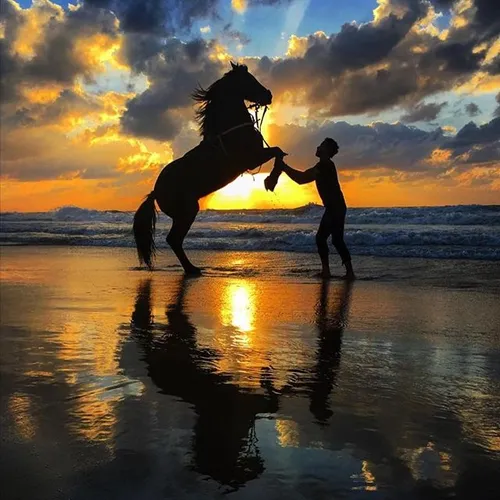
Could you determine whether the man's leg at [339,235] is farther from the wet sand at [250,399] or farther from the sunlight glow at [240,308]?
the wet sand at [250,399]

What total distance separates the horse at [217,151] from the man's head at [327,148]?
27.7 inches

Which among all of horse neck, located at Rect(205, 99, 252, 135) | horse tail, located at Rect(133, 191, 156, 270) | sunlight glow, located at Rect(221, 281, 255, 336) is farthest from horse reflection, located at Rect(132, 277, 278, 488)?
horse tail, located at Rect(133, 191, 156, 270)

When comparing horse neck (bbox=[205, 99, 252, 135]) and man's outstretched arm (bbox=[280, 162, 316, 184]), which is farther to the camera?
horse neck (bbox=[205, 99, 252, 135])

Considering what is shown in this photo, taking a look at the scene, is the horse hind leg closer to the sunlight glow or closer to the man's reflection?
the sunlight glow

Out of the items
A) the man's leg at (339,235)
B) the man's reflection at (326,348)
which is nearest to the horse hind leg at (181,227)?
the man's leg at (339,235)

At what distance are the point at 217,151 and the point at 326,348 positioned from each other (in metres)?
5.21

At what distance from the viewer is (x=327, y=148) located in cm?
802

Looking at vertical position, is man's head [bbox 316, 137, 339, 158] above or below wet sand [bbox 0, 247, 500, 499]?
above

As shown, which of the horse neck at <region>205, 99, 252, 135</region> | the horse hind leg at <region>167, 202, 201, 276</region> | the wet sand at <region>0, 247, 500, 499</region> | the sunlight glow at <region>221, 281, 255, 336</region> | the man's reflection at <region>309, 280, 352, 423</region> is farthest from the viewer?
the horse hind leg at <region>167, 202, 201, 276</region>

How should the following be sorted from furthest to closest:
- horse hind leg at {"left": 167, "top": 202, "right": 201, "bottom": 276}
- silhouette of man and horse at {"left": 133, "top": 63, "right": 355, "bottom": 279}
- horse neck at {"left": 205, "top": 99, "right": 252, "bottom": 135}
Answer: horse hind leg at {"left": 167, "top": 202, "right": 201, "bottom": 276} → horse neck at {"left": 205, "top": 99, "right": 252, "bottom": 135} → silhouette of man and horse at {"left": 133, "top": 63, "right": 355, "bottom": 279}

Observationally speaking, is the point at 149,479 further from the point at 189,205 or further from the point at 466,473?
the point at 189,205

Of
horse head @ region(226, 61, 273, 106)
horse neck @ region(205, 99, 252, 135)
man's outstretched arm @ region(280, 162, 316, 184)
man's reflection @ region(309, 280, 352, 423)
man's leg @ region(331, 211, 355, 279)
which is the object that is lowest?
man's reflection @ region(309, 280, 352, 423)

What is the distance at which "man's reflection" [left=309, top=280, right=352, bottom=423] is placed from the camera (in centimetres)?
248

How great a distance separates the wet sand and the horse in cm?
316
